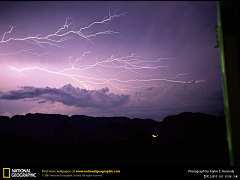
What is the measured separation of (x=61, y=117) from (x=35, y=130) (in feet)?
37.7

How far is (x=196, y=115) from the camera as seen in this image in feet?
119

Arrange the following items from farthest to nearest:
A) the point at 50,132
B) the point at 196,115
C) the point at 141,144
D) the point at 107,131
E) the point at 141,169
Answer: the point at 50,132
the point at 107,131
the point at 196,115
the point at 141,144
the point at 141,169

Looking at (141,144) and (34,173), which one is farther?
(141,144)

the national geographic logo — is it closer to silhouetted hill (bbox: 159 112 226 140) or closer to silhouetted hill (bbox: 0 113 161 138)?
silhouetted hill (bbox: 159 112 226 140)

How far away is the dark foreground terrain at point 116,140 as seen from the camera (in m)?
9.35

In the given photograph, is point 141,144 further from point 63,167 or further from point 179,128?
point 179,128

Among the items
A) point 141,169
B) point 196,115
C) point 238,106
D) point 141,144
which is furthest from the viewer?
point 196,115

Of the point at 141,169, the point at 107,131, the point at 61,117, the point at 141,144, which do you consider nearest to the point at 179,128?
the point at 107,131

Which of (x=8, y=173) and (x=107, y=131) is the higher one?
(x=8, y=173)

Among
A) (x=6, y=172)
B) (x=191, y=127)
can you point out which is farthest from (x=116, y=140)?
(x=6, y=172)

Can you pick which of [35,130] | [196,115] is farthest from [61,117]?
[196,115]

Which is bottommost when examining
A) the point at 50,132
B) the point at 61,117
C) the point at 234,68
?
the point at 50,132

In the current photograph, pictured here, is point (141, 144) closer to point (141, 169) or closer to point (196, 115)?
point (141, 169)

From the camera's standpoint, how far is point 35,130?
59625mm
